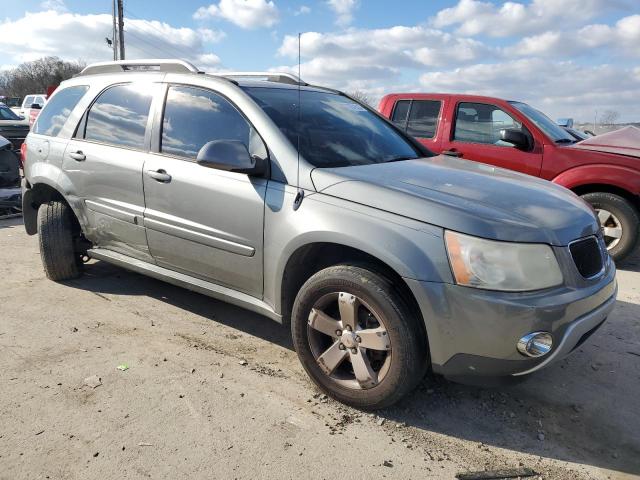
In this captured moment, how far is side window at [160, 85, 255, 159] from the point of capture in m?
3.24

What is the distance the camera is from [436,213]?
2.45 m

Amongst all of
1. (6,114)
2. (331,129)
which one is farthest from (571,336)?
(6,114)

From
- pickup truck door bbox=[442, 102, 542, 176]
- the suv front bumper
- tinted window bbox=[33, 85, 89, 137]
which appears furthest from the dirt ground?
pickup truck door bbox=[442, 102, 542, 176]

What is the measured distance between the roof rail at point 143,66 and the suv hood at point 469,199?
158 centimetres

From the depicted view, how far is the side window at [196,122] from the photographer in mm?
3238

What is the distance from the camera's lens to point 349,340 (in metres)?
2.70

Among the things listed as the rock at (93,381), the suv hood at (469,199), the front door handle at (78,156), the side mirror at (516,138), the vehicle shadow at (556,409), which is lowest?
the vehicle shadow at (556,409)

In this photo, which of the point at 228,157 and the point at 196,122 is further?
the point at 196,122

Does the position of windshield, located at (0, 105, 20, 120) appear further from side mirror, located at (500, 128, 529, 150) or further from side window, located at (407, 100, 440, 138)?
side mirror, located at (500, 128, 529, 150)

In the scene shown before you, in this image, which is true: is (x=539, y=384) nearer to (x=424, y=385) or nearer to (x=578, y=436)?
(x=578, y=436)

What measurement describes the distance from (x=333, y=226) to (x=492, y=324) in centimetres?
91

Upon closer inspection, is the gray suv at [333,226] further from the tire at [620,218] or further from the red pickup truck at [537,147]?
the tire at [620,218]

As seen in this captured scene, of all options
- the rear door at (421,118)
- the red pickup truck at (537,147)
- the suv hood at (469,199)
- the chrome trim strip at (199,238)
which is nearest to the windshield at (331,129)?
the suv hood at (469,199)

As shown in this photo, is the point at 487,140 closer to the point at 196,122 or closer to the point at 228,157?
the point at 196,122
